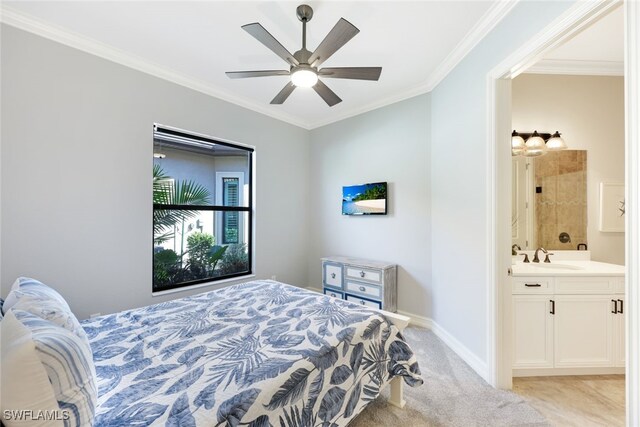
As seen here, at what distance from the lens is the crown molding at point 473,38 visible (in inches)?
75.1

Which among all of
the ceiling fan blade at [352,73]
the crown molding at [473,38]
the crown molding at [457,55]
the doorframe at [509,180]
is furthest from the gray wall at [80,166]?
the doorframe at [509,180]

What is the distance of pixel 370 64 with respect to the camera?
2703 mm

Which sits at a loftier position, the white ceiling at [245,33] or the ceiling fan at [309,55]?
the white ceiling at [245,33]

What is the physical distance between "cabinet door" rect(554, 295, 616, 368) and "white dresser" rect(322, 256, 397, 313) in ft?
5.07

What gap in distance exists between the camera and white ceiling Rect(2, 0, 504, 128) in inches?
77.7

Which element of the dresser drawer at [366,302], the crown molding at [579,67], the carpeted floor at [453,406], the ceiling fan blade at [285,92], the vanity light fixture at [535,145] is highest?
the crown molding at [579,67]

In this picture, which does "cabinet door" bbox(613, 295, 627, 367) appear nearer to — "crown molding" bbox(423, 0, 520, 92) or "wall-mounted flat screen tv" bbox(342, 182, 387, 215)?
"wall-mounted flat screen tv" bbox(342, 182, 387, 215)

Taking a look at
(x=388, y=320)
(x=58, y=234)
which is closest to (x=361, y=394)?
(x=388, y=320)

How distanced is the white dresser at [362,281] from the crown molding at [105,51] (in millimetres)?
2585

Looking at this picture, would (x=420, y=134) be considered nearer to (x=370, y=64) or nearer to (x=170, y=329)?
(x=370, y=64)

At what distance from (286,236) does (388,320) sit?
2.57 meters

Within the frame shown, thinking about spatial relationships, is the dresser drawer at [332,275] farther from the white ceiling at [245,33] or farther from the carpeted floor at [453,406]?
the white ceiling at [245,33]

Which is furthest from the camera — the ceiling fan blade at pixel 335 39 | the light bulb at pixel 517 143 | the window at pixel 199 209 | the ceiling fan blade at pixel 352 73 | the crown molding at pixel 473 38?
the window at pixel 199 209

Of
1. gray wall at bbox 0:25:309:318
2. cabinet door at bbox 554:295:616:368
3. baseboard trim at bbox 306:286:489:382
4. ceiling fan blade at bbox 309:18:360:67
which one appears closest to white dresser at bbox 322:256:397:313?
baseboard trim at bbox 306:286:489:382
